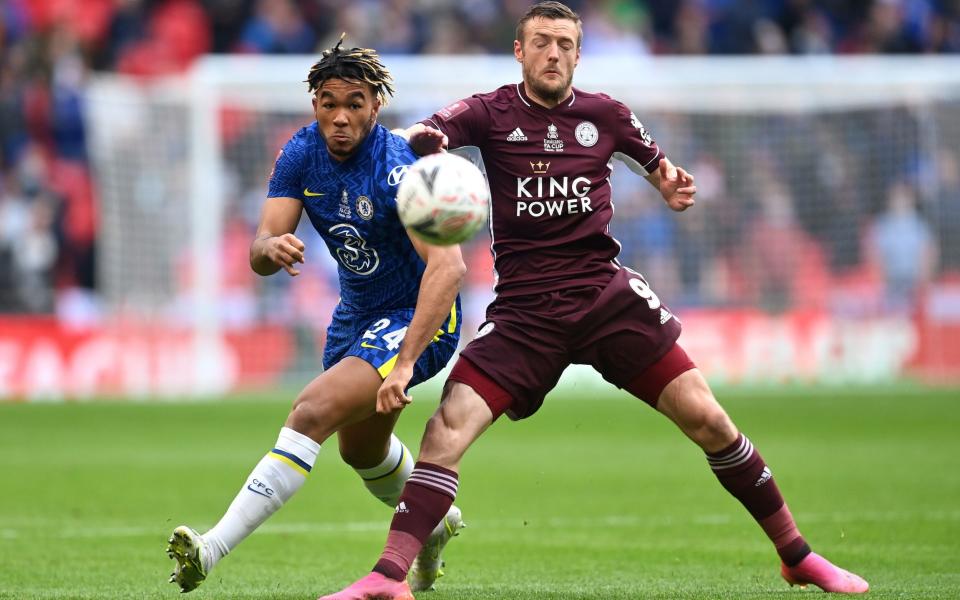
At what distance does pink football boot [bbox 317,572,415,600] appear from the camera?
6109 millimetres

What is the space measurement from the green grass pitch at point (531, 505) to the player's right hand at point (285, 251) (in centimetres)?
156

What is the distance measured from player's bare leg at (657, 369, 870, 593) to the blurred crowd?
1343 centimetres

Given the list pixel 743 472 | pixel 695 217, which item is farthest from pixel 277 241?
pixel 695 217

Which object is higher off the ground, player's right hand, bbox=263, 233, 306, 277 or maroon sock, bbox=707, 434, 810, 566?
player's right hand, bbox=263, 233, 306, 277

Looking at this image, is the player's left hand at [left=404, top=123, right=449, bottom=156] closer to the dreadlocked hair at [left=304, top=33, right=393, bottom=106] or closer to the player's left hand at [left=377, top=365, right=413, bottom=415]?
the dreadlocked hair at [left=304, top=33, right=393, bottom=106]

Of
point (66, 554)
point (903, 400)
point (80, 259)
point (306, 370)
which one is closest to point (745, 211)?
Answer: point (903, 400)

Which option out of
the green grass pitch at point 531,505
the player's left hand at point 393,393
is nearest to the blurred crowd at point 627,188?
the green grass pitch at point 531,505

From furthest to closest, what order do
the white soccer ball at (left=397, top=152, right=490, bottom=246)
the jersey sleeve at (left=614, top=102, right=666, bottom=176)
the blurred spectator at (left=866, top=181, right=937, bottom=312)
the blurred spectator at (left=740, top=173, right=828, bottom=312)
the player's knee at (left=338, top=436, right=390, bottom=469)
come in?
the blurred spectator at (left=740, top=173, right=828, bottom=312)
the blurred spectator at (left=866, top=181, right=937, bottom=312)
the player's knee at (left=338, top=436, right=390, bottom=469)
the jersey sleeve at (left=614, top=102, right=666, bottom=176)
the white soccer ball at (left=397, top=152, right=490, bottom=246)

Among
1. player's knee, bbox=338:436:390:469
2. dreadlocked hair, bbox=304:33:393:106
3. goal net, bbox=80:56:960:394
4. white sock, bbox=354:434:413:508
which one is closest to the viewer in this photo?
dreadlocked hair, bbox=304:33:393:106

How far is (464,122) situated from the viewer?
22.6 ft

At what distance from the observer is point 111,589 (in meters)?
6.95

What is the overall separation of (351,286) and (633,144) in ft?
4.77

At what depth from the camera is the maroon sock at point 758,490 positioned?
6.83 m

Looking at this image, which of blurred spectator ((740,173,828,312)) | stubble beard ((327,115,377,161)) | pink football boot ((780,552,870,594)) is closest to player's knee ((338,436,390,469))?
stubble beard ((327,115,377,161))
